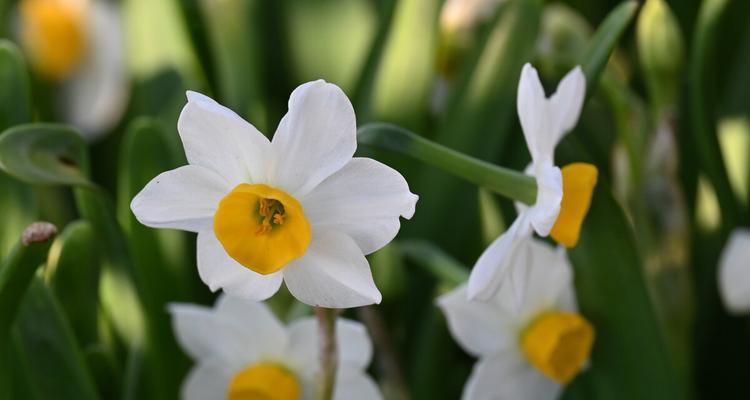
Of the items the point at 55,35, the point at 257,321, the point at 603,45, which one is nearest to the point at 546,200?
the point at 603,45

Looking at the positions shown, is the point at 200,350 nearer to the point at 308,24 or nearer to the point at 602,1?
the point at 308,24

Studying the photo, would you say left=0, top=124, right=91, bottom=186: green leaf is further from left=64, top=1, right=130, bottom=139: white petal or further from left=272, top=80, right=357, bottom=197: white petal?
left=64, top=1, right=130, bottom=139: white petal

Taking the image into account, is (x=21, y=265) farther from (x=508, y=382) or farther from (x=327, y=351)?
(x=508, y=382)

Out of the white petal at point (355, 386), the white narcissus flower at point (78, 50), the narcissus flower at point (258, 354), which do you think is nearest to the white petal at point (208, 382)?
the narcissus flower at point (258, 354)

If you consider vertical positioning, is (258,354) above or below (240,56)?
below

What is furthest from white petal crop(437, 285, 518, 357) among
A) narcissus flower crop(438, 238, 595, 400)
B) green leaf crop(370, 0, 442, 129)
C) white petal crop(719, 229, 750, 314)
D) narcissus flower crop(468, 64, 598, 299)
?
green leaf crop(370, 0, 442, 129)

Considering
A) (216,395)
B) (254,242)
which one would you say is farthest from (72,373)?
(254,242)

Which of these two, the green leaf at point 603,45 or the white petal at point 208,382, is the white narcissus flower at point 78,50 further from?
the green leaf at point 603,45
